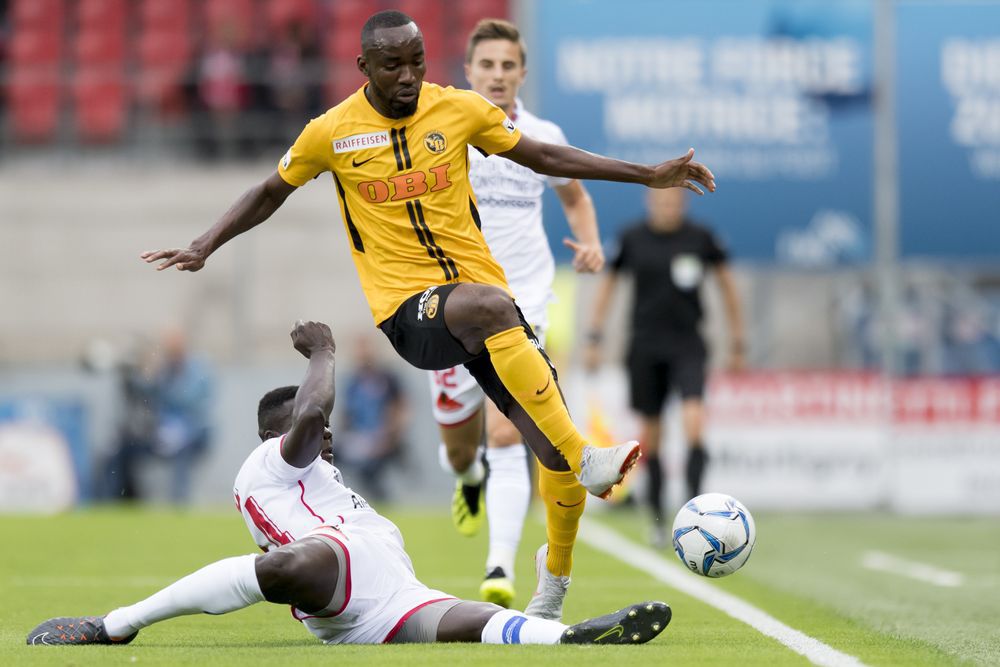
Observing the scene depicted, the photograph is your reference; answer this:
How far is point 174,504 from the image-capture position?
49.4ft

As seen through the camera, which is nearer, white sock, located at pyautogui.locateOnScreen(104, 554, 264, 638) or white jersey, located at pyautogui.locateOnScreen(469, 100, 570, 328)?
white sock, located at pyautogui.locateOnScreen(104, 554, 264, 638)

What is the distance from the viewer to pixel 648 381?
35.1 feet

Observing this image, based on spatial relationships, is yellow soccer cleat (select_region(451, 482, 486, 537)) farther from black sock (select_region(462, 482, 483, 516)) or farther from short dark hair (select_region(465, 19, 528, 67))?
short dark hair (select_region(465, 19, 528, 67))

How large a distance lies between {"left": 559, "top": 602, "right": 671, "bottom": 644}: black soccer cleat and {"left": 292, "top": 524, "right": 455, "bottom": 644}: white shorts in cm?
48

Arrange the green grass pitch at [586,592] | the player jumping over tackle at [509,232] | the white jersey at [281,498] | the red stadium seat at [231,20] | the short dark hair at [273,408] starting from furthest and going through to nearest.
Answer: the red stadium seat at [231,20] → the player jumping over tackle at [509,232] → the short dark hair at [273,408] → the white jersey at [281,498] → the green grass pitch at [586,592]

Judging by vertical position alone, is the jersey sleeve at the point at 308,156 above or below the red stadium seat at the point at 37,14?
below

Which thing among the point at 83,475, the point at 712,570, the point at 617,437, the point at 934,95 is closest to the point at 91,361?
the point at 83,475

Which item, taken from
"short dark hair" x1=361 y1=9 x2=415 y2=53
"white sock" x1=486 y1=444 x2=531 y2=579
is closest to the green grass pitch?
"white sock" x1=486 y1=444 x2=531 y2=579

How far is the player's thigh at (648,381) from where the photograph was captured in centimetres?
1068

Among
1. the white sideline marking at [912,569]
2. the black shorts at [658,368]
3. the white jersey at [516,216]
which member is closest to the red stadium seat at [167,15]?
the black shorts at [658,368]

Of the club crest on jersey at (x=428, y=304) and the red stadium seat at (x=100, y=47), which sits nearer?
the club crest on jersey at (x=428, y=304)

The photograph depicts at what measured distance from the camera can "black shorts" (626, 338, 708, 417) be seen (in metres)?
10.5

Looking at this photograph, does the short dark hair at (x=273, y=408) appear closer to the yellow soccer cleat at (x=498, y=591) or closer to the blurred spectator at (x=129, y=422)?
the yellow soccer cleat at (x=498, y=591)

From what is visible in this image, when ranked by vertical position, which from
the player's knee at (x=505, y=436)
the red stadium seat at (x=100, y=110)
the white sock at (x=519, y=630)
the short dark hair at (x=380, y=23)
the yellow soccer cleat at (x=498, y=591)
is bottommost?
the yellow soccer cleat at (x=498, y=591)
